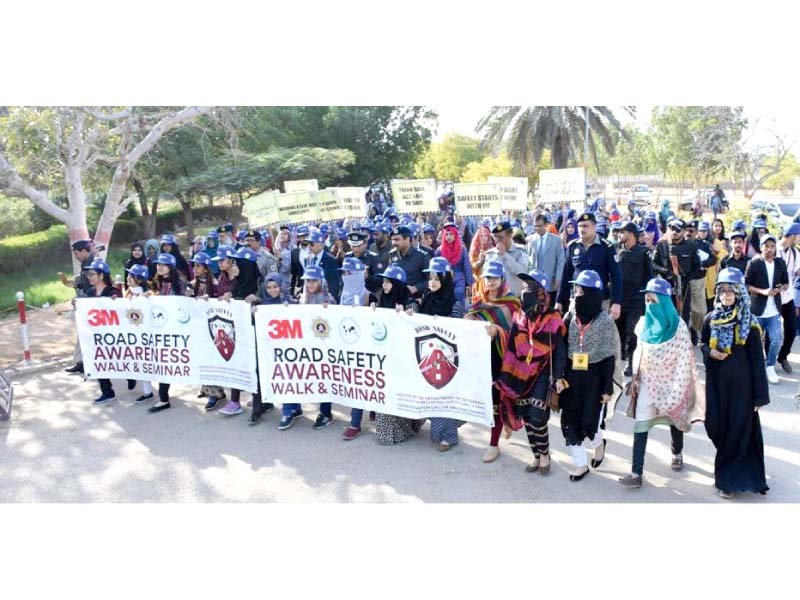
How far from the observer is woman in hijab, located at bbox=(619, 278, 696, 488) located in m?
5.20

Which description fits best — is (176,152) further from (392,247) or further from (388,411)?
(388,411)

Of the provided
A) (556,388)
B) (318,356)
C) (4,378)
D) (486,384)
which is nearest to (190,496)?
(318,356)

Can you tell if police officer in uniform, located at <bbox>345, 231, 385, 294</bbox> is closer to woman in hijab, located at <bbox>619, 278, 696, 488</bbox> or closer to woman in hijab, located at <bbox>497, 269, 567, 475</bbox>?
woman in hijab, located at <bbox>497, 269, 567, 475</bbox>

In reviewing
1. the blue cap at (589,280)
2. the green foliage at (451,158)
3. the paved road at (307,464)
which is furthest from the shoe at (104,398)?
the green foliage at (451,158)

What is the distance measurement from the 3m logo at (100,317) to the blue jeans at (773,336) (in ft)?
24.3

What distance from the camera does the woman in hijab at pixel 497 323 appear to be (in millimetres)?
5910

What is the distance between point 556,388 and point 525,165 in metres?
21.2

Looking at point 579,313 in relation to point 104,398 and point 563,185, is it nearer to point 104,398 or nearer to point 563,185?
point 104,398

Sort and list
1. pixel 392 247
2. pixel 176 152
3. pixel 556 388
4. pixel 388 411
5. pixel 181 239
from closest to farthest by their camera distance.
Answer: pixel 556 388, pixel 388 411, pixel 392 247, pixel 176 152, pixel 181 239

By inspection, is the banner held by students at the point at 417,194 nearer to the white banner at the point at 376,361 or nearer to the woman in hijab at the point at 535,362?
the white banner at the point at 376,361

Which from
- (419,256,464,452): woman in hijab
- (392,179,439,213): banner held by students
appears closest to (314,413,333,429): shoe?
(419,256,464,452): woman in hijab

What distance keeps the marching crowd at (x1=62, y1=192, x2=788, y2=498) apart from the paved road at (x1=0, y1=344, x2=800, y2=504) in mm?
187

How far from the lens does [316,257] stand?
29.9 feet

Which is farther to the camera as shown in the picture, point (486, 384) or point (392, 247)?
point (392, 247)
